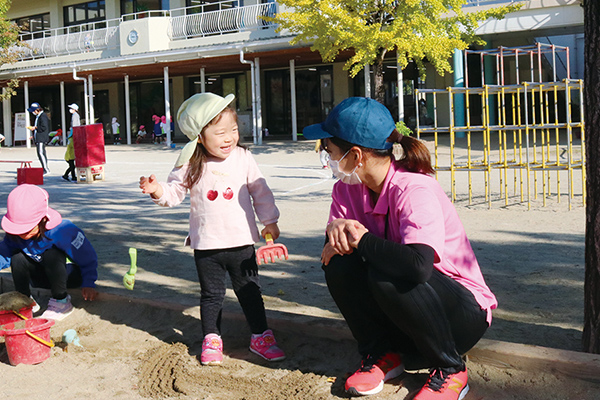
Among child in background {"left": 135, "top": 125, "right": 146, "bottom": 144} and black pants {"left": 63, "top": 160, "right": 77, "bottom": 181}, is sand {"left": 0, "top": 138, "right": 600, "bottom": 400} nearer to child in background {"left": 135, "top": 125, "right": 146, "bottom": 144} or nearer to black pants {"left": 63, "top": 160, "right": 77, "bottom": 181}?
black pants {"left": 63, "top": 160, "right": 77, "bottom": 181}

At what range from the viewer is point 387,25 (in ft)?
60.5

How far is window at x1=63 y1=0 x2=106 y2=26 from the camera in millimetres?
31812

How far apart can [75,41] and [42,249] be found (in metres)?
28.3

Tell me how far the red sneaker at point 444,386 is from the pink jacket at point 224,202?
128 centimetres

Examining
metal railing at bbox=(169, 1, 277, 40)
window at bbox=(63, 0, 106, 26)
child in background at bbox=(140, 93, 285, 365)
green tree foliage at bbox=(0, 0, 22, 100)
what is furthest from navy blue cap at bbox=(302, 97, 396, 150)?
window at bbox=(63, 0, 106, 26)

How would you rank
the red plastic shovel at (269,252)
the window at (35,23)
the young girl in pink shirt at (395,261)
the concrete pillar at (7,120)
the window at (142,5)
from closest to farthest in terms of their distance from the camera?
the young girl in pink shirt at (395,261) → the red plastic shovel at (269,252) → the window at (142,5) → the concrete pillar at (7,120) → the window at (35,23)

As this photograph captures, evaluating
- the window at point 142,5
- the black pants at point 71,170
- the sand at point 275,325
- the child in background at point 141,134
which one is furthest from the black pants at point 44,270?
the window at point 142,5

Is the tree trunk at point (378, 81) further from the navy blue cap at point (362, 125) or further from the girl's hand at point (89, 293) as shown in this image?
the navy blue cap at point (362, 125)

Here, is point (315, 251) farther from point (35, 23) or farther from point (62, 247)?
point (35, 23)

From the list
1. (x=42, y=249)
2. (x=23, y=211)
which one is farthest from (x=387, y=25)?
(x=23, y=211)

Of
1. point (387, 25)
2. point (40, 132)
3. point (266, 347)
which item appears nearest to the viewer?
point (266, 347)

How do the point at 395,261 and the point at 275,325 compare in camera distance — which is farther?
the point at 275,325

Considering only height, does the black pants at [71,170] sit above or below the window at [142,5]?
below

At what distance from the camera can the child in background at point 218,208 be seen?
140 inches
